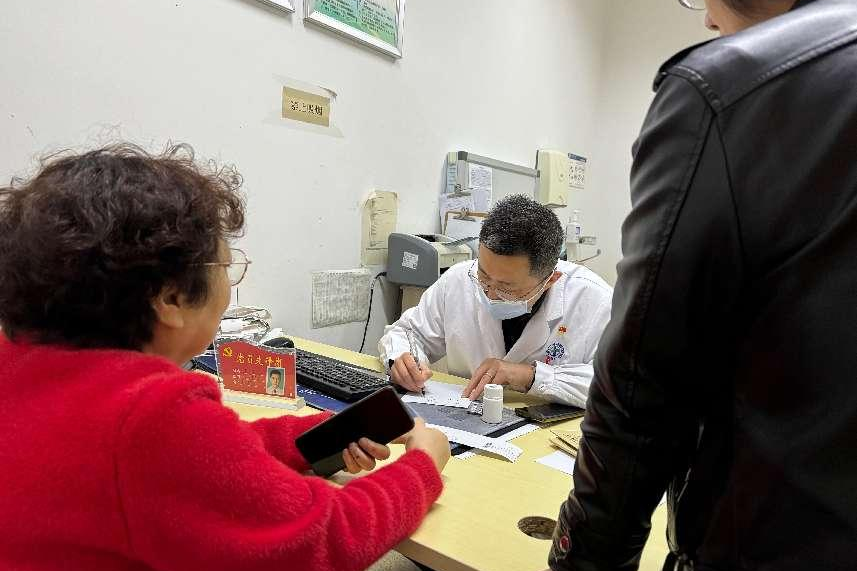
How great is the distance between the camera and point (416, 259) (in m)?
2.46

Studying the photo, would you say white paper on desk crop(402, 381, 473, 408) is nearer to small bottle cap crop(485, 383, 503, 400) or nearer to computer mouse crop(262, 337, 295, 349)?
small bottle cap crop(485, 383, 503, 400)

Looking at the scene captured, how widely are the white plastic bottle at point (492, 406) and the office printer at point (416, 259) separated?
1.08 metres

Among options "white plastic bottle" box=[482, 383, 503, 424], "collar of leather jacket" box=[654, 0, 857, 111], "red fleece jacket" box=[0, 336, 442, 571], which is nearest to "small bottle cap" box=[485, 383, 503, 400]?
"white plastic bottle" box=[482, 383, 503, 424]

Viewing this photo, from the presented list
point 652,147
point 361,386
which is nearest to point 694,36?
point 361,386

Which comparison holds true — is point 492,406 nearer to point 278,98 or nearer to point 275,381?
point 275,381

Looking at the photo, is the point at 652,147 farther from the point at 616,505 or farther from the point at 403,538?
the point at 403,538

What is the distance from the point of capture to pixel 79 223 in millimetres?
621

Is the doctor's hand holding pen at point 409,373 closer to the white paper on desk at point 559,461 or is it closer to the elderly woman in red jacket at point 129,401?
the white paper on desk at point 559,461

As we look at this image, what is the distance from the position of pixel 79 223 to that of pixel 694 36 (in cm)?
444

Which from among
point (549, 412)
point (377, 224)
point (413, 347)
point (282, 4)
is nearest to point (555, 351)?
point (549, 412)

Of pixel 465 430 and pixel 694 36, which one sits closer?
pixel 465 430

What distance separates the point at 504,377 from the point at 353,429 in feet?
2.23

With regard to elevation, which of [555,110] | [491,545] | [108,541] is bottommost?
[491,545]

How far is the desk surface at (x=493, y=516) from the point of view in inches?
32.3
